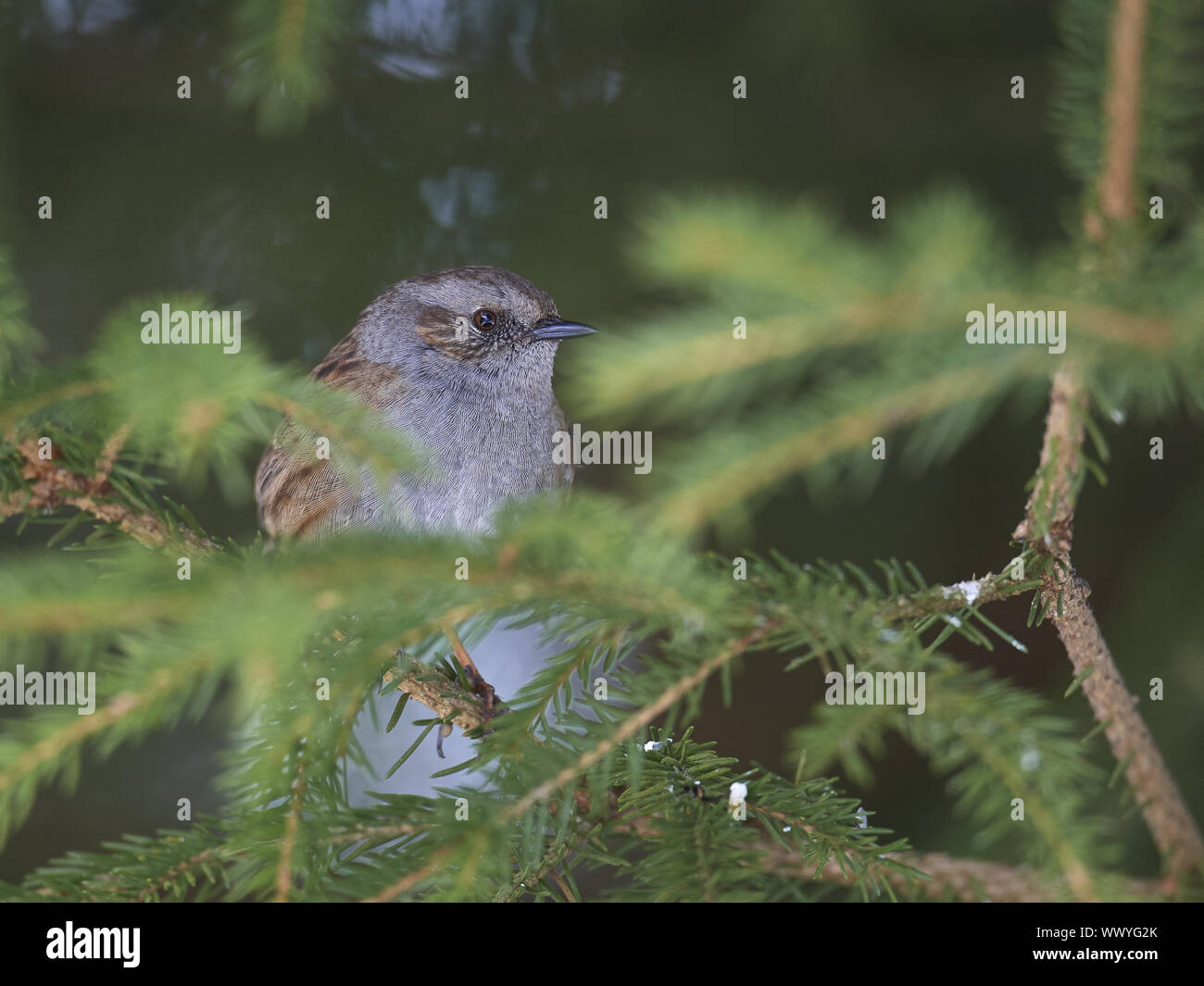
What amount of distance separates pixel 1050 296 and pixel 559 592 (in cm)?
72

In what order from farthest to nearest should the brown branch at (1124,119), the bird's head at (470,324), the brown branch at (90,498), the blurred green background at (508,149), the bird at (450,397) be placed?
the bird's head at (470,324), the blurred green background at (508,149), the bird at (450,397), the brown branch at (90,498), the brown branch at (1124,119)

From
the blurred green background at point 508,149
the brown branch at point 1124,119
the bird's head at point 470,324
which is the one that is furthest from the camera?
the bird's head at point 470,324

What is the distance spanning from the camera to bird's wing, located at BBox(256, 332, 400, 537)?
331 centimetres

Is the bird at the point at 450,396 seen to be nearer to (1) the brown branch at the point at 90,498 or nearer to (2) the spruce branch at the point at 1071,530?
(1) the brown branch at the point at 90,498

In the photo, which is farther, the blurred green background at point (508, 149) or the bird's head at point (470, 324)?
the bird's head at point (470, 324)

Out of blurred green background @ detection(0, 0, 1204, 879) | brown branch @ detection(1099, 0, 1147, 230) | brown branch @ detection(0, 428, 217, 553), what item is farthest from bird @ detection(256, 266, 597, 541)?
brown branch @ detection(1099, 0, 1147, 230)

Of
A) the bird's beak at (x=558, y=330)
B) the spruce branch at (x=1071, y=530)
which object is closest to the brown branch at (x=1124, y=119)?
the spruce branch at (x=1071, y=530)

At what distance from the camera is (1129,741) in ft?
6.12

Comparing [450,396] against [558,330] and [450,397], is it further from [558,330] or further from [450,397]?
[558,330]

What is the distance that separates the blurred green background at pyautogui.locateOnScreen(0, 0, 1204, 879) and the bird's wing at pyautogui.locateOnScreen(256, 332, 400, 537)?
0.38 metres

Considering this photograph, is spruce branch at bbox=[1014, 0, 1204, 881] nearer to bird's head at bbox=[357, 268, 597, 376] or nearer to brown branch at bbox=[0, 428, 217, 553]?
brown branch at bbox=[0, 428, 217, 553]

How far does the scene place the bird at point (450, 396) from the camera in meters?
3.32

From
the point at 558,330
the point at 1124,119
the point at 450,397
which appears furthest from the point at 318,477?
the point at 1124,119
